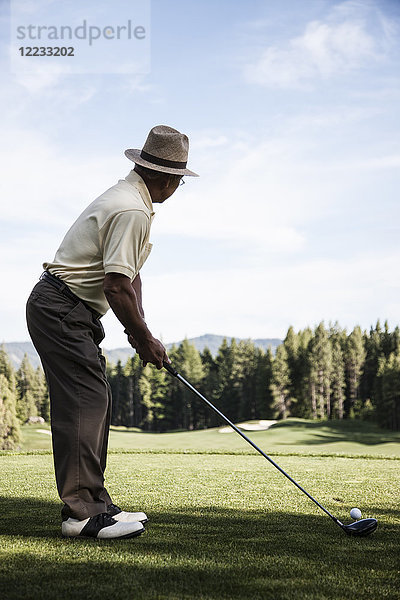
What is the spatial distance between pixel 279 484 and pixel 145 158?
3505mm

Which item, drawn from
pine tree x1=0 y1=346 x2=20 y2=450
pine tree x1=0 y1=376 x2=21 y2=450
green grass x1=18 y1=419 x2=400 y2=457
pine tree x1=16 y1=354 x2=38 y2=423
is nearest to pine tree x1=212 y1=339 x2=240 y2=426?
pine tree x1=16 y1=354 x2=38 y2=423

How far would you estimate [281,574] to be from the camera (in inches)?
105

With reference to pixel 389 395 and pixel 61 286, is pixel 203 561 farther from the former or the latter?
pixel 389 395

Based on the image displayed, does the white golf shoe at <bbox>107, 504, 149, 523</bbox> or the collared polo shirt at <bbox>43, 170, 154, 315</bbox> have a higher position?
the collared polo shirt at <bbox>43, 170, 154, 315</bbox>

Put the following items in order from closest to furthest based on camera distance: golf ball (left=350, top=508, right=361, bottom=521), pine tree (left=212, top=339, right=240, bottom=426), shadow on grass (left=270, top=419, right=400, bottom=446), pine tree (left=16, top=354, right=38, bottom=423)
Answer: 1. golf ball (left=350, top=508, right=361, bottom=521)
2. shadow on grass (left=270, top=419, right=400, bottom=446)
3. pine tree (left=212, top=339, right=240, bottom=426)
4. pine tree (left=16, top=354, right=38, bottom=423)

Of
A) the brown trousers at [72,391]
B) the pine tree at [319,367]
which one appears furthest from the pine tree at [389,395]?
the brown trousers at [72,391]

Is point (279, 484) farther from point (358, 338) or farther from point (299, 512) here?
point (358, 338)

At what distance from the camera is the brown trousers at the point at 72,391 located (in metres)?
3.65

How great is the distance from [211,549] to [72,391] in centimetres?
123

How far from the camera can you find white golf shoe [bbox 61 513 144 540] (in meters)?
3.40

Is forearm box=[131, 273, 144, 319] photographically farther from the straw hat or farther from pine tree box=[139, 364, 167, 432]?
pine tree box=[139, 364, 167, 432]

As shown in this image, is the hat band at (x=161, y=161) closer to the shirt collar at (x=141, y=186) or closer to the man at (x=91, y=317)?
the man at (x=91, y=317)

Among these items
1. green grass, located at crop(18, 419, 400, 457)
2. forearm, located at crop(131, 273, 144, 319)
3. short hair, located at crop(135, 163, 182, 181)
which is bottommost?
green grass, located at crop(18, 419, 400, 457)

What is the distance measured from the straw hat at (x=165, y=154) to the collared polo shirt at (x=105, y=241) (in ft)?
0.44
